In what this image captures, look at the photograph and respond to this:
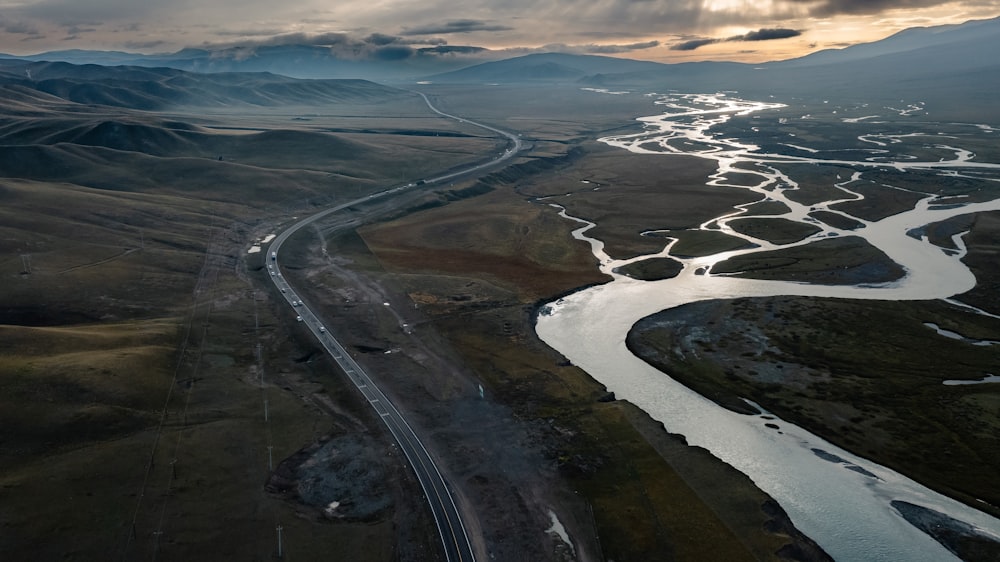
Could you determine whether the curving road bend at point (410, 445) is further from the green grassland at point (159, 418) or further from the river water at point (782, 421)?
the river water at point (782, 421)

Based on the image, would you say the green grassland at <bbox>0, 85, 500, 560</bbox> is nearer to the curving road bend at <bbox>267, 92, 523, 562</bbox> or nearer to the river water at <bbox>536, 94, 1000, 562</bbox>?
the curving road bend at <bbox>267, 92, 523, 562</bbox>

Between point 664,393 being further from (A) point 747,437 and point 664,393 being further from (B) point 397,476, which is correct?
(B) point 397,476

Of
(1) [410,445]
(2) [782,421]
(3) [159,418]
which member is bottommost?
(2) [782,421]

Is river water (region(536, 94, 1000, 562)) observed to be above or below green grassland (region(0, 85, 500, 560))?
below

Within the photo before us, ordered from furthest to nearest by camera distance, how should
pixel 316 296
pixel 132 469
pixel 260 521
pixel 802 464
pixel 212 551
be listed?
pixel 316 296
pixel 802 464
pixel 132 469
pixel 260 521
pixel 212 551

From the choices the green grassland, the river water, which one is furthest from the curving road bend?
the river water

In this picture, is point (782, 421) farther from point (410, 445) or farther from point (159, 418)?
point (159, 418)

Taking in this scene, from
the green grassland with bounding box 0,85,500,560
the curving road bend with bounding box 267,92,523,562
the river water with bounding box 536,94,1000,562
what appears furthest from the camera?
the river water with bounding box 536,94,1000,562

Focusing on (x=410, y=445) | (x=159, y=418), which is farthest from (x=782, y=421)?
(x=159, y=418)

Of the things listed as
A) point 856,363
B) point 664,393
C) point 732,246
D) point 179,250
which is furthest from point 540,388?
point 179,250

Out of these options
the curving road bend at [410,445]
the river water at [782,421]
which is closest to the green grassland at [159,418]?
the curving road bend at [410,445]

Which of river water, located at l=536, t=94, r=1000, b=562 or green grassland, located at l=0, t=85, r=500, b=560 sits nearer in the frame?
green grassland, located at l=0, t=85, r=500, b=560
